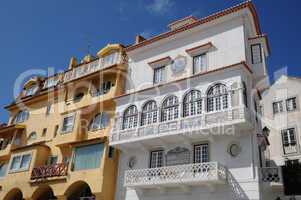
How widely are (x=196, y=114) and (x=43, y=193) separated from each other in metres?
16.4

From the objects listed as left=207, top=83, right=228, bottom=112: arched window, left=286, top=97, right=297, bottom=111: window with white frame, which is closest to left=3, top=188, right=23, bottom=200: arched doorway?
left=207, top=83, right=228, bottom=112: arched window

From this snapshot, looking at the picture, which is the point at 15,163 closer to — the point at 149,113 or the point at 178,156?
the point at 149,113

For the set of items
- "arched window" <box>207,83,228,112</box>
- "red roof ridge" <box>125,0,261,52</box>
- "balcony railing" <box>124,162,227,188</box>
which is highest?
"red roof ridge" <box>125,0,261,52</box>

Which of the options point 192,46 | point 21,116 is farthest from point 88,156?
point 21,116

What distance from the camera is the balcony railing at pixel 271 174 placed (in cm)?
1811

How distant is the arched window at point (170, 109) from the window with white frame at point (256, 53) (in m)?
5.97

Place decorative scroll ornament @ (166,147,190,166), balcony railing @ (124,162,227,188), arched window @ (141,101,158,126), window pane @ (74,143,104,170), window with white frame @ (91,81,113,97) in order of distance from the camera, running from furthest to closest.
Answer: window with white frame @ (91,81,113,97) → window pane @ (74,143,104,170) → arched window @ (141,101,158,126) → decorative scroll ornament @ (166,147,190,166) → balcony railing @ (124,162,227,188)

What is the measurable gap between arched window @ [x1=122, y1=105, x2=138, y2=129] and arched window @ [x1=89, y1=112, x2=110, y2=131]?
8.83ft

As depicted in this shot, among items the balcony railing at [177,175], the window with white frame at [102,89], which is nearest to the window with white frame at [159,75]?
the window with white frame at [102,89]

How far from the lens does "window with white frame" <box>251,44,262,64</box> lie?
21948 mm

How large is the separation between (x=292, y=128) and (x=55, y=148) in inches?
870

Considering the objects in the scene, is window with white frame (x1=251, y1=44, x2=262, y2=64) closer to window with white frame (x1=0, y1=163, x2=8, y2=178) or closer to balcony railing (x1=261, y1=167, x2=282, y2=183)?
balcony railing (x1=261, y1=167, x2=282, y2=183)

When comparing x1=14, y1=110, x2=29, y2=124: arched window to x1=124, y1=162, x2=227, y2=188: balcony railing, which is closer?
x1=124, y1=162, x2=227, y2=188: balcony railing

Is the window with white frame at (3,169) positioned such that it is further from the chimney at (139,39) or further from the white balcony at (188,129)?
the chimney at (139,39)
